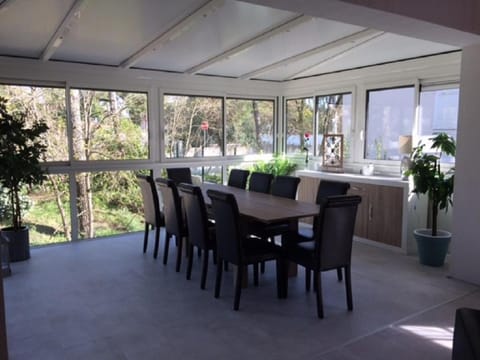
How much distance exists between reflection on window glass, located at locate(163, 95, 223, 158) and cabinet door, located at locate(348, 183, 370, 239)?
7.72ft

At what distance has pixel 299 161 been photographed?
22.4 feet

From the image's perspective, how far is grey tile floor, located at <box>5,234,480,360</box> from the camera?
2.61 m

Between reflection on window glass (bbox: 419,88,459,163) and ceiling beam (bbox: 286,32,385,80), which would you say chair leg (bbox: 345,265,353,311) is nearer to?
reflection on window glass (bbox: 419,88,459,163)

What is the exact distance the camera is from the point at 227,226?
3209 millimetres

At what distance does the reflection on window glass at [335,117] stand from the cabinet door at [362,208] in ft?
2.95

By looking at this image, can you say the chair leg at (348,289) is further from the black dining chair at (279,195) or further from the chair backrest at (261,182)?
the chair backrest at (261,182)

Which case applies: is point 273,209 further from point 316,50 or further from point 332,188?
point 316,50

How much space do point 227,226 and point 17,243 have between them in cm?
273

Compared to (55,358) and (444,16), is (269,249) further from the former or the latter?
(444,16)

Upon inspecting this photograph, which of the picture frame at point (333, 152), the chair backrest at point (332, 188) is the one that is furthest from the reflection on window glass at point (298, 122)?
the chair backrest at point (332, 188)

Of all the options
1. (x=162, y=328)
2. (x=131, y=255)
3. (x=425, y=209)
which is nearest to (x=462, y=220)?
(x=425, y=209)

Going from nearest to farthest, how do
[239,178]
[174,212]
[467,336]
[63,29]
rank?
[467,336] < [63,29] < [174,212] < [239,178]

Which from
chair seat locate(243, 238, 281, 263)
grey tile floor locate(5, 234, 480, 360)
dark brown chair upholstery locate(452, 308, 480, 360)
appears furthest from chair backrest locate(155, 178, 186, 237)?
dark brown chair upholstery locate(452, 308, 480, 360)

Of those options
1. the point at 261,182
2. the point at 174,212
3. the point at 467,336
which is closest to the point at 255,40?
the point at 261,182
